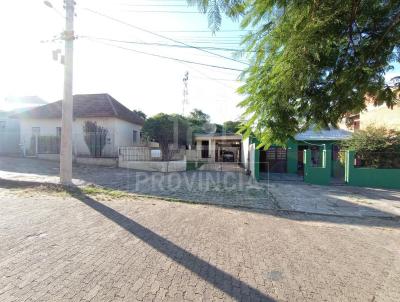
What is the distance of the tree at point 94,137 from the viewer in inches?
648

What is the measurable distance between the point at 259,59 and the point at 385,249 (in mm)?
4162

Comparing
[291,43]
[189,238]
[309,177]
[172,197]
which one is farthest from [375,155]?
[291,43]

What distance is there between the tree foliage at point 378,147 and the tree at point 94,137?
1550 cm

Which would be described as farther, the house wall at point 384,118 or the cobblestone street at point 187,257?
the house wall at point 384,118

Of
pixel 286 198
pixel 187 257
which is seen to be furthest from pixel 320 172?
pixel 187 257

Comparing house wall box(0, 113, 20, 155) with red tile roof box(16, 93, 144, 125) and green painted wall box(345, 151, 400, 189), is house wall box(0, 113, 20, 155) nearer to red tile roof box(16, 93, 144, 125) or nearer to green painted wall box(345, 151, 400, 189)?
red tile roof box(16, 93, 144, 125)

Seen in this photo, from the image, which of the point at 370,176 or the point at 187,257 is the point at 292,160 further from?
the point at 187,257

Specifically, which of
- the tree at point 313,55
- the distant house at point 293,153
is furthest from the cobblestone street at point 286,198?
the distant house at point 293,153

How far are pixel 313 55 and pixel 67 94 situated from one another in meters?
8.74

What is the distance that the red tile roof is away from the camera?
17.6 m

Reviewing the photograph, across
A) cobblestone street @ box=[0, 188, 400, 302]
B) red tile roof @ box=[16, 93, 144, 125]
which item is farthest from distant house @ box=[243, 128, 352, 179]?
red tile roof @ box=[16, 93, 144, 125]

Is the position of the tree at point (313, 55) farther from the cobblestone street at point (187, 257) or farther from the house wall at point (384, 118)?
the house wall at point (384, 118)

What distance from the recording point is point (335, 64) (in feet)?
8.37

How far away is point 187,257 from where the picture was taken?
348 cm
